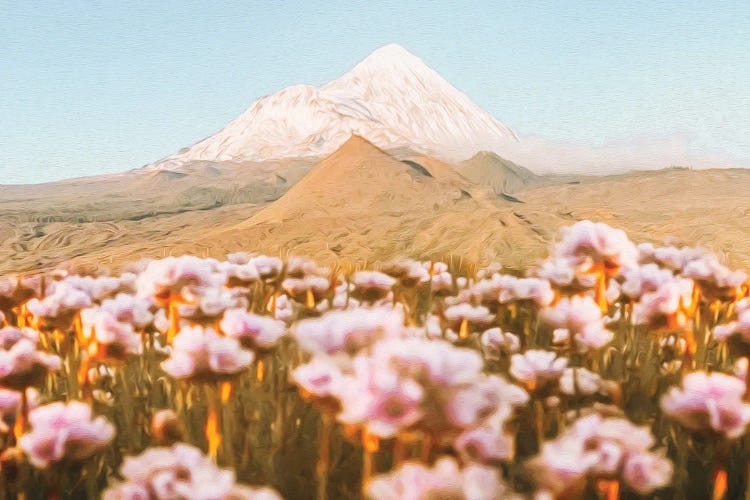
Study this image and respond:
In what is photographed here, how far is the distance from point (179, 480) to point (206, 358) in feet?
2.03

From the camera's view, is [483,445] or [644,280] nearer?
[483,445]

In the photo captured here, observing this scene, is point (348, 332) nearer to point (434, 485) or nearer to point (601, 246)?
point (434, 485)

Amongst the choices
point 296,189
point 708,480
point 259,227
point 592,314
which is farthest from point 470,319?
point 296,189

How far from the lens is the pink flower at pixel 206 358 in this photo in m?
1.76

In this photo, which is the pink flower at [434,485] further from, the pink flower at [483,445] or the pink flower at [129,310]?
→ the pink flower at [129,310]

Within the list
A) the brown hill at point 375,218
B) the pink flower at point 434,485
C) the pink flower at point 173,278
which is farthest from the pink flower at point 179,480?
the brown hill at point 375,218

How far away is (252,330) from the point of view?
204 centimetres

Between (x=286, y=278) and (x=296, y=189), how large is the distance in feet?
119

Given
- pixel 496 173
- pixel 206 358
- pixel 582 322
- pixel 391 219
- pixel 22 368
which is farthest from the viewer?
pixel 496 173

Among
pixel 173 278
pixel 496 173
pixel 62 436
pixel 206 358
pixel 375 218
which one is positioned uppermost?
pixel 496 173

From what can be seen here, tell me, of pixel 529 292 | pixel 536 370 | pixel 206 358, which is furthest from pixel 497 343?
pixel 206 358

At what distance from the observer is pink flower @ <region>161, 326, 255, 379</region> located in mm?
1760

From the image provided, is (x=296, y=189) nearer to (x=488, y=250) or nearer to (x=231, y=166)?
(x=488, y=250)

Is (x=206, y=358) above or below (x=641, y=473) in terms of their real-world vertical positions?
above
